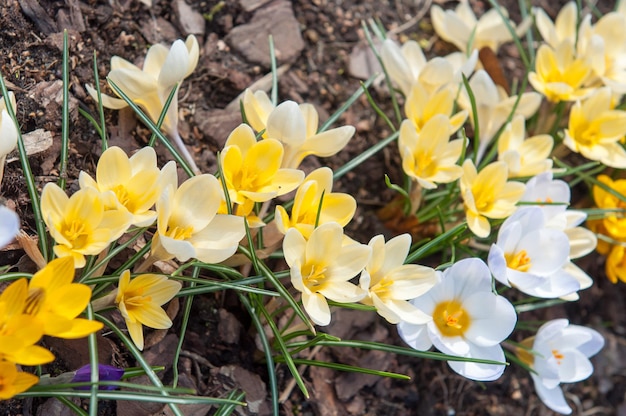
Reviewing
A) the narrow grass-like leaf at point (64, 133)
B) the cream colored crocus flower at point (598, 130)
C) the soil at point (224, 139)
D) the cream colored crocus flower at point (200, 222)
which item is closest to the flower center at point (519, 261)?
the soil at point (224, 139)

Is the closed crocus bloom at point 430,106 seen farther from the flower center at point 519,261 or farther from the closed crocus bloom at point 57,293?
the closed crocus bloom at point 57,293

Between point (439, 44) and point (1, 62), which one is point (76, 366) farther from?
point (439, 44)

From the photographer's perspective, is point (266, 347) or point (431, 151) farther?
point (431, 151)

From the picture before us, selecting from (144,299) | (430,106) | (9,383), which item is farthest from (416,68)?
(9,383)

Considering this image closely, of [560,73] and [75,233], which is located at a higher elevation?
[75,233]

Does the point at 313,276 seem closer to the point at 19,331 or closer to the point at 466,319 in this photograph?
the point at 466,319

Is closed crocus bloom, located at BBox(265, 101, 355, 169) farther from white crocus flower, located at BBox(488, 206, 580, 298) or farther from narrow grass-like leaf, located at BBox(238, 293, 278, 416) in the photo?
white crocus flower, located at BBox(488, 206, 580, 298)

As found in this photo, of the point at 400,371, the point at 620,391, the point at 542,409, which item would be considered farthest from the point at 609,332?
the point at 400,371
